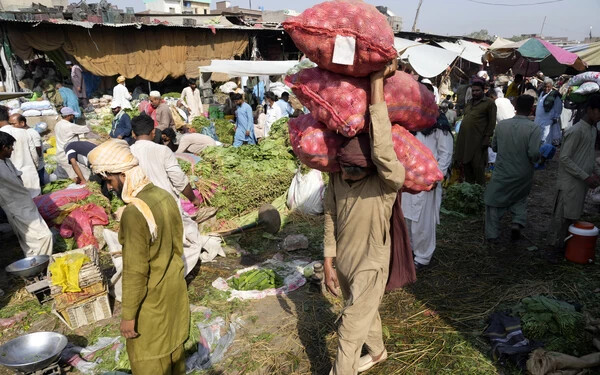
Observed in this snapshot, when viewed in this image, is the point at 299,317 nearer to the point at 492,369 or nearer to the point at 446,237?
the point at 492,369

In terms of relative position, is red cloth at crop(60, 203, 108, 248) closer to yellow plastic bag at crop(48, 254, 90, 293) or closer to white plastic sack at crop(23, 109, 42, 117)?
yellow plastic bag at crop(48, 254, 90, 293)

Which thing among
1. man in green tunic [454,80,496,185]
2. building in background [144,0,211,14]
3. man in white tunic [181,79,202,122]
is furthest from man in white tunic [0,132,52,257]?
building in background [144,0,211,14]

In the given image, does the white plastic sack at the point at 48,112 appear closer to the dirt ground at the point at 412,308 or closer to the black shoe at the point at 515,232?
the dirt ground at the point at 412,308

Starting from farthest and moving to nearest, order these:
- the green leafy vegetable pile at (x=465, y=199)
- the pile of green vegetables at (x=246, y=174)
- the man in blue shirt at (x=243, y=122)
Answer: the man in blue shirt at (x=243, y=122) < the pile of green vegetables at (x=246, y=174) < the green leafy vegetable pile at (x=465, y=199)

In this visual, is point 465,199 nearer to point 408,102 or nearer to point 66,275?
point 408,102

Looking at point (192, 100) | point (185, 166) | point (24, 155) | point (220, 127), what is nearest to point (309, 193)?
point (185, 166)

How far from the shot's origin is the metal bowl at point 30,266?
4535 mm

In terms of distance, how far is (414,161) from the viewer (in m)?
2.43

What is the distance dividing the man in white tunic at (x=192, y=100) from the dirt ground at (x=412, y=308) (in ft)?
27.9

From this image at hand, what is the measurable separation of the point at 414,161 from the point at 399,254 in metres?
0.70

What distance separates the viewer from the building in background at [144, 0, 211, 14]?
4662cm

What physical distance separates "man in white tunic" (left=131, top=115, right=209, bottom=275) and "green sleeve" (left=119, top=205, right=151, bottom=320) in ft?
7.44

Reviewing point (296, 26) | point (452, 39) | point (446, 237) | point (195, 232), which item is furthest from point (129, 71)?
point (452, 39)

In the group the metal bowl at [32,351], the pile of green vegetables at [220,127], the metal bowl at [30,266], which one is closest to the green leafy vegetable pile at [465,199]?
the metal bowl at [32,351]
